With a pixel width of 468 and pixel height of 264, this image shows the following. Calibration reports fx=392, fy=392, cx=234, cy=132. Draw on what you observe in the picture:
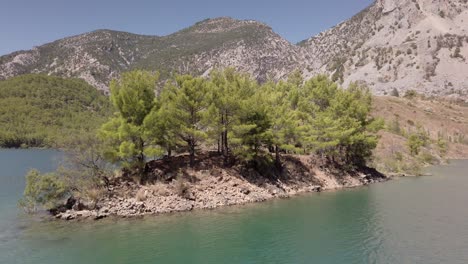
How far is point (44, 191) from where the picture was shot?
43656 millimetres

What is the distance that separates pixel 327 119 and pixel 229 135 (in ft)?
60.0

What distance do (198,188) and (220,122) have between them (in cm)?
994

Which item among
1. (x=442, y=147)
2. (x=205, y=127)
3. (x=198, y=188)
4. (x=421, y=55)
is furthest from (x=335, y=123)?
(x=421, y=55)

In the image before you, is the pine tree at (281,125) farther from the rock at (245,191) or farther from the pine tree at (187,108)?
the pine tree at (187,108)

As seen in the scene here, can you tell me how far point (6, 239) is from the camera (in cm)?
3519

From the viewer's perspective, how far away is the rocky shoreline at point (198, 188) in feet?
141

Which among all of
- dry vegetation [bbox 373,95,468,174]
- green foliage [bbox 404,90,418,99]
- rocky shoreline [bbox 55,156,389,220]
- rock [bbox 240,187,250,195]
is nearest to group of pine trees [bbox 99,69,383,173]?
rocky shoreline [bbox 55,156,389,220]

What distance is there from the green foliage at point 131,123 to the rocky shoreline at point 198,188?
9.60ft

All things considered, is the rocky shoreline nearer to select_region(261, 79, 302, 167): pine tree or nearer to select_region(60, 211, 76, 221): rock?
select_region(60, 211, 76, 221): rock

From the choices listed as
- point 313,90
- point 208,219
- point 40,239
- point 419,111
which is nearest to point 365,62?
point 419,111

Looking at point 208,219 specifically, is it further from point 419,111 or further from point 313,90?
point 419,111

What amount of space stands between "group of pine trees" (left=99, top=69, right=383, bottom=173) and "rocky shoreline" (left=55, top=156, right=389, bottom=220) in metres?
2.21

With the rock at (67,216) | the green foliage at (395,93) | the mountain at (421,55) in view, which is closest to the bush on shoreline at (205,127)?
the rock at (67,216)

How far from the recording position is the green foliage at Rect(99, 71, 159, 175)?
152ft
